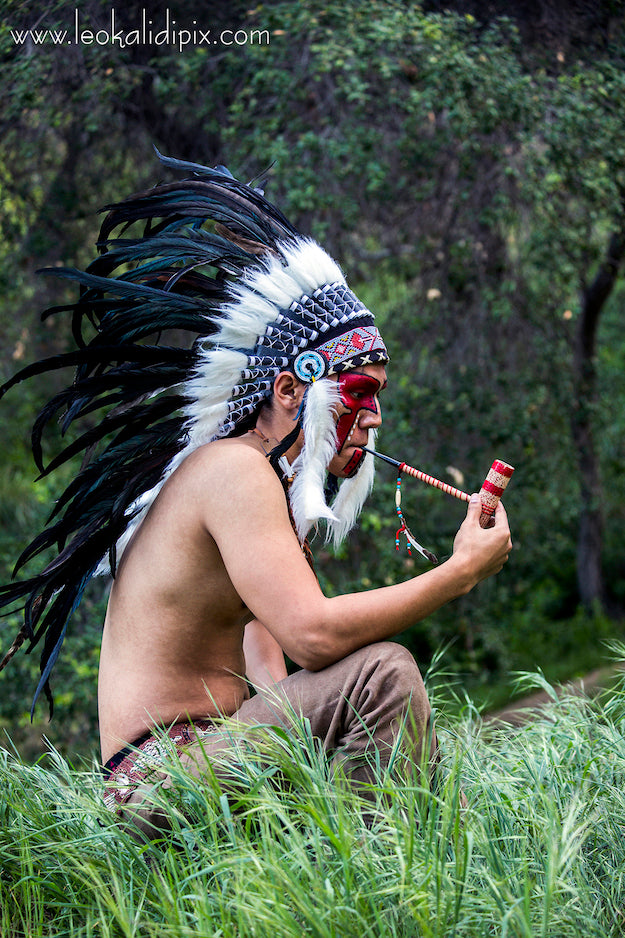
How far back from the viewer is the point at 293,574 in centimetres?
191

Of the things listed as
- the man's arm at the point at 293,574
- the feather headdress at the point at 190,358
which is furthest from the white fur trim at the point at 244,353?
the man's arm at the point at 293,574

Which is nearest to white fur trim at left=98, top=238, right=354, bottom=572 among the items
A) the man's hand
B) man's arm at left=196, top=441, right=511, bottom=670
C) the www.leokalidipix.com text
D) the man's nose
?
the man's nose

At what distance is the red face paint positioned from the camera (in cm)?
230

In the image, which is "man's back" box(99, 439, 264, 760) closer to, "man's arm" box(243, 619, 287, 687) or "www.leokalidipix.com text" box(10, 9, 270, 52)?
A: "man's arm" box(243, 619, 287, 687)

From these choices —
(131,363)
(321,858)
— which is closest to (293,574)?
(321,858)

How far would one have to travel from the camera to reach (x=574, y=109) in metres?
4.03

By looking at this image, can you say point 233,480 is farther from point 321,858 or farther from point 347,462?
point 321,858

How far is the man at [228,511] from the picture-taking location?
75.5 inches

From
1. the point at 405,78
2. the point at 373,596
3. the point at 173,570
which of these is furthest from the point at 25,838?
the point at 405,78

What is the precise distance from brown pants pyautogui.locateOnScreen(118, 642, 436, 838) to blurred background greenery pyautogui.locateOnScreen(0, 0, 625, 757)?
4.78 feet

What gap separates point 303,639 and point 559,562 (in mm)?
6279

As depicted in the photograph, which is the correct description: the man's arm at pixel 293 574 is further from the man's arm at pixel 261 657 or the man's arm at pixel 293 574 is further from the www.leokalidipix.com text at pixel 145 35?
the www.leokalidipix.com text at pixel 145 35

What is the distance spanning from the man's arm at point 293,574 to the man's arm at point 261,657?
0.57 meters

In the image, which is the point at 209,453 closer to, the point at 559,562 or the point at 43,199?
the point at 43,199
